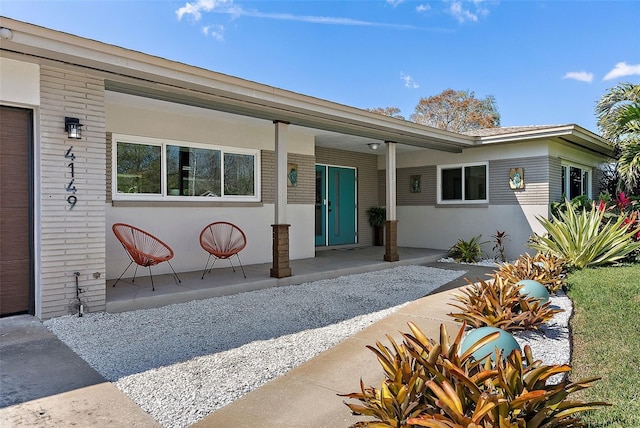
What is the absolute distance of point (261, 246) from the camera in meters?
8.17

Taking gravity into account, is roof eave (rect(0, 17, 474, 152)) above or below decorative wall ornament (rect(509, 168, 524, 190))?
above

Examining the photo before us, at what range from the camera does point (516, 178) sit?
9617mm

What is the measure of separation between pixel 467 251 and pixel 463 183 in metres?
1.96

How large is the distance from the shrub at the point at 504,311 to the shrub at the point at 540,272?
928mm

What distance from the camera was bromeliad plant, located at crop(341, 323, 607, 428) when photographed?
1.79m

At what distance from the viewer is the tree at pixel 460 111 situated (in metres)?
27.6

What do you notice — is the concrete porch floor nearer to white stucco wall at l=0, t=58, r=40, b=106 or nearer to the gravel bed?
the gravel bed

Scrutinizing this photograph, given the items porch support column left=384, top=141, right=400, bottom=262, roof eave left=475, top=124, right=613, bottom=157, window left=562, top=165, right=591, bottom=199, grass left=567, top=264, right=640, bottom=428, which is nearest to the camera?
grass left=567, top=264, right=640, bottom=428

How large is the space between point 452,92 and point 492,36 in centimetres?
1397

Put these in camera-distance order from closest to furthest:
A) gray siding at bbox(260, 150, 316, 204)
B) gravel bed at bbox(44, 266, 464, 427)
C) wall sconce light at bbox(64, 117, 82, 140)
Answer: gravel bed at bbox(44, 266, 464, 427) → wall sconce light at bbox(64, 117, 82, 140) → gray siding at bbox(260, 150, 316, 204)

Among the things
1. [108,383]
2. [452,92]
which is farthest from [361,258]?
[452,92]

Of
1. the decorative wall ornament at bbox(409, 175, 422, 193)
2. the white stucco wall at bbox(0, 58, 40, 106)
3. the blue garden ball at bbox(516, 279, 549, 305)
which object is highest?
the white stucco wall at bbox(0, 58, 40, 106)

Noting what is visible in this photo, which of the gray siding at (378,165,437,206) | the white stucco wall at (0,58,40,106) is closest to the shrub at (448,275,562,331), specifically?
the white stucco wall at (0,58,40,106)

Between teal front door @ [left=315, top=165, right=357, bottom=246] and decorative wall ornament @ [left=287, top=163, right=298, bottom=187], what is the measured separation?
5.37 feet
